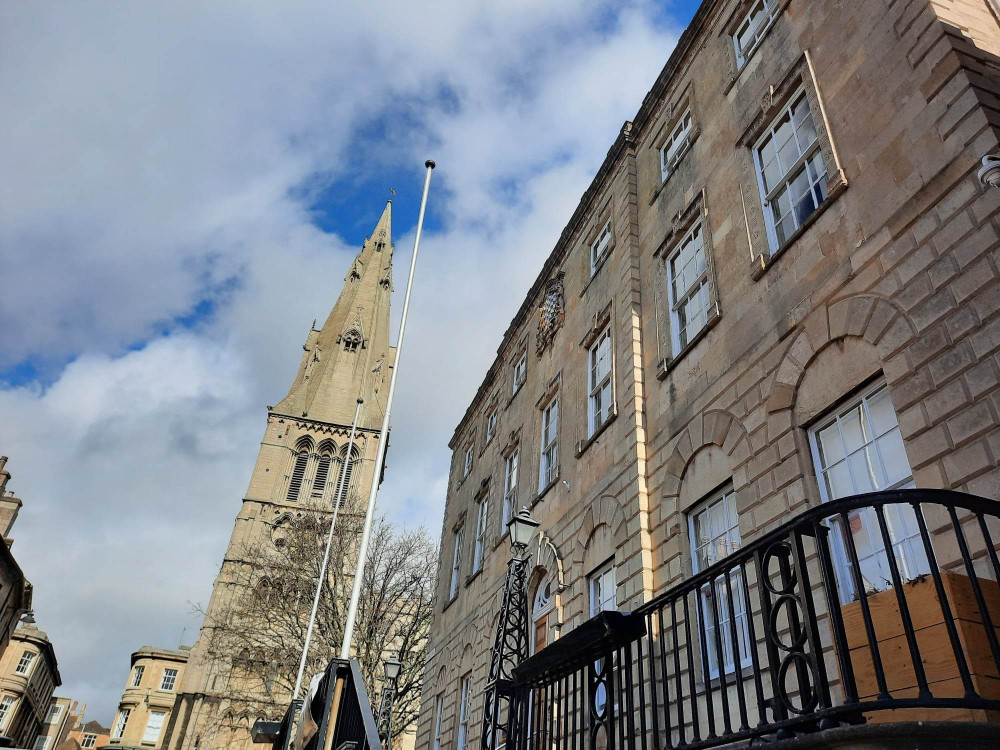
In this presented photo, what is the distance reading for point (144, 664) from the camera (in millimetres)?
64312

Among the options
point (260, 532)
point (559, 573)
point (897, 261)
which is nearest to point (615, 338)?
point (559, 573)

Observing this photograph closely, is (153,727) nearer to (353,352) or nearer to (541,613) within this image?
(353,352)

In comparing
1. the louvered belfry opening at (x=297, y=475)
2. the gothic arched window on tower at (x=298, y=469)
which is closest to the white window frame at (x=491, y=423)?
the gothic arched window on tower at (x=298, y=469)

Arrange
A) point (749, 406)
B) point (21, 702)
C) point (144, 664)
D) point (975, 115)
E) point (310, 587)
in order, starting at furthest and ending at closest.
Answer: point (144, 664) < point (21, 702) < point (310, 587) < point (749, 406) < point (975, 115)

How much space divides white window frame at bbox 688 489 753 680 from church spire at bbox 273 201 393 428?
2764 inches

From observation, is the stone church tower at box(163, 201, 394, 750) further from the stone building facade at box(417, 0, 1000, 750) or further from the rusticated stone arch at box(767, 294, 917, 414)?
the rusticated stone arch at box(767, 294, 917, 414)

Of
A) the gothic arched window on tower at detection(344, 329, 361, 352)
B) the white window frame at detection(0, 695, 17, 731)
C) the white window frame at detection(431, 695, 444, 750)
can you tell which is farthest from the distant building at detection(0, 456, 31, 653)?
the gothic arched window on tower at detection(344, 329, 361, 352)

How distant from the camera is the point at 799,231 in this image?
28.8ft

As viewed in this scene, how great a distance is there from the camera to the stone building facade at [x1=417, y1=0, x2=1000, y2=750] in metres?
6.62

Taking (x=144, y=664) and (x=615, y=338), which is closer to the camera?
(x=615, y=338)

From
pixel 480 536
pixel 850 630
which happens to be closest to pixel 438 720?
pixel 480 536

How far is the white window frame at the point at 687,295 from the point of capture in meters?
11.0

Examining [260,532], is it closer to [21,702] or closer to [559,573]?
[21,702]

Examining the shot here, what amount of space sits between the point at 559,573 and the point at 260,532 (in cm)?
5798
